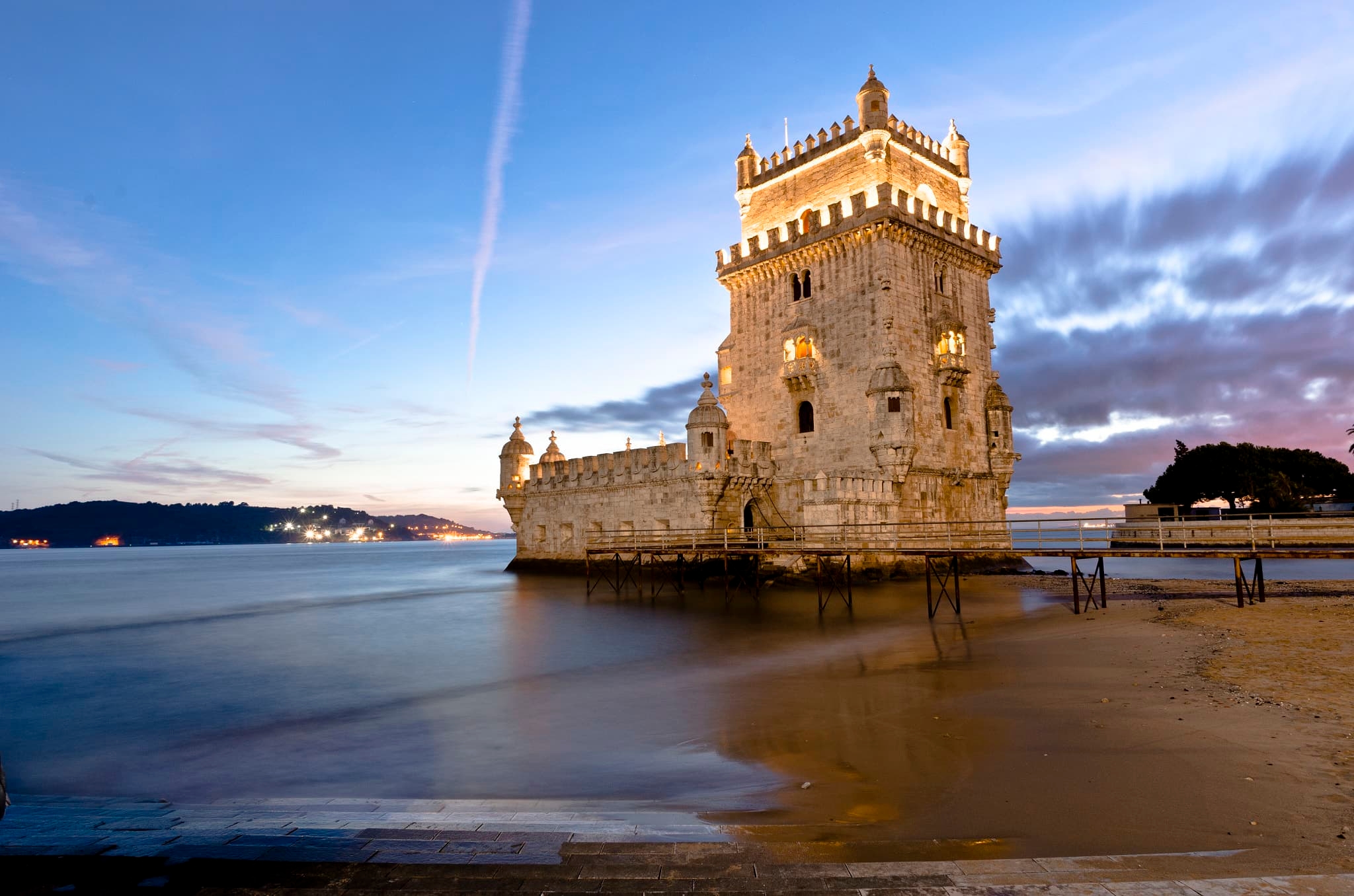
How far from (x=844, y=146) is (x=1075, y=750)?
27.4m

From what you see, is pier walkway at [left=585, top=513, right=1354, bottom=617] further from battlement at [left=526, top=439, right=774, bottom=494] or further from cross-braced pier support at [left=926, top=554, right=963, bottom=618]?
battlement at [left=526, top=439, right=774, bottom=494]

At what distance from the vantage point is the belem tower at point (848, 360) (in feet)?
91.8

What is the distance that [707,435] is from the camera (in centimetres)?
2978

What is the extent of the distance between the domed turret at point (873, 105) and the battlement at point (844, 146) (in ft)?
1.55

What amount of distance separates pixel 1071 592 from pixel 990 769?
63.6ft

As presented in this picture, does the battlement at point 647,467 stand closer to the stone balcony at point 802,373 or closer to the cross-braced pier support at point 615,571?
the stone balcony at point 802,373

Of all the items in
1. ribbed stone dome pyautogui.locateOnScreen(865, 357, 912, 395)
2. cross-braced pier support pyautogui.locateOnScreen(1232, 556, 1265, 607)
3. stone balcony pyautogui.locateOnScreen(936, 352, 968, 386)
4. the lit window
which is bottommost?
cross-braced pier support pyautogui.locateOnScreen(1232, 556, 1265, 607)

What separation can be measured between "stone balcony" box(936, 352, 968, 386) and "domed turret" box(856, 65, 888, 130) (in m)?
9.58

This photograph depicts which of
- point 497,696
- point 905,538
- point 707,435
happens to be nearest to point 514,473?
point 707,435

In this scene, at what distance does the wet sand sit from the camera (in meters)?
5.66

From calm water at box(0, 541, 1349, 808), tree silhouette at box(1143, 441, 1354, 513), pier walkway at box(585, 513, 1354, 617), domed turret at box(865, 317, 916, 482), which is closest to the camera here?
calm water at box(0, 541, 1349, 808)

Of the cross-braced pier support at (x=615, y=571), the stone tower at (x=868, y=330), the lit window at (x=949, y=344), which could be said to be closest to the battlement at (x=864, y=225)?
the stone tower at (x=868, y=330)

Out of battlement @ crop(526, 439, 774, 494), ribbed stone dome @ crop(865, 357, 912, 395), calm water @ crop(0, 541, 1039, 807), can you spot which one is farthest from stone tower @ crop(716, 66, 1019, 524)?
calm water @ crop(0, 541, 1039, 807)

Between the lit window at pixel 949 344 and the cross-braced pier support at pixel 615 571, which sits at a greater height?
the lit window at pixel 949 344
